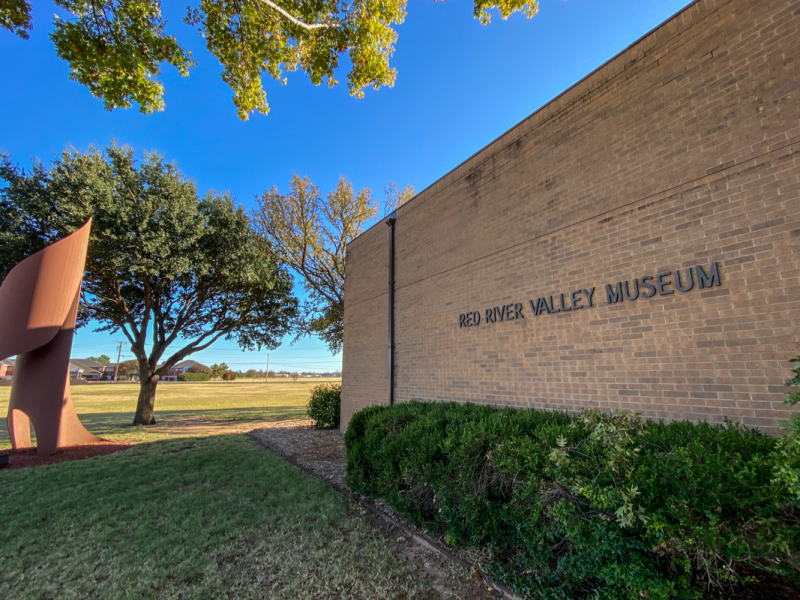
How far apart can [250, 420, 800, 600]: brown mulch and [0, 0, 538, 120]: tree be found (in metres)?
7.36

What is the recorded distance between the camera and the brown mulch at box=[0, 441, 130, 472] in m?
7.56

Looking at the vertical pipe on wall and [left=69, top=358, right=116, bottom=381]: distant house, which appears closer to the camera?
the vertical pipe on wall

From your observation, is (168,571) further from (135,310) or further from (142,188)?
(135,310)

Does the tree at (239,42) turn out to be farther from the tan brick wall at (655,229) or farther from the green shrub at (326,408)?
the green shrub at (326,408)

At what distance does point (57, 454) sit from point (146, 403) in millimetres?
6601

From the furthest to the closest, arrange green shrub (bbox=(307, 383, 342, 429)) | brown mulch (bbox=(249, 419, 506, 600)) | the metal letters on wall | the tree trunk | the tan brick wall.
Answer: the tree trunk, green shrub (bbox=(307, 383, 342, 429)), the metal letters on wall, the tan brick wall, brown mulch (bbox=(249, 419, 506, 600))

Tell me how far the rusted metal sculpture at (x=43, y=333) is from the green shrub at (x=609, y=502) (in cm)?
915

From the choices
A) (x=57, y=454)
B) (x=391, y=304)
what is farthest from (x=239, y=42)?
(x=57, y=454)

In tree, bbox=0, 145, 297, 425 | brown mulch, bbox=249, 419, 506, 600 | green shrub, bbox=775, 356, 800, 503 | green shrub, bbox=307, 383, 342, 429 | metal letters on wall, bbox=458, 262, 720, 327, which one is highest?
tree, bbox=0, 145, 297, 425

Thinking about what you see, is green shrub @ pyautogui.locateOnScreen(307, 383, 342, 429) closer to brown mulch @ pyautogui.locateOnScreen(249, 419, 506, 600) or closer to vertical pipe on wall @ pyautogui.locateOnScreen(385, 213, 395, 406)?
vertical pipe on wall @ pyautogui.locateOnScreen(385, 213, 395, 406)

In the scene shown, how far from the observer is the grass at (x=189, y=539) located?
295cm

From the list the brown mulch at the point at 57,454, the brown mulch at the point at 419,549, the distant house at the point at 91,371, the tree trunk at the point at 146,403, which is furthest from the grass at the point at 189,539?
the distant house at the point at 91,371

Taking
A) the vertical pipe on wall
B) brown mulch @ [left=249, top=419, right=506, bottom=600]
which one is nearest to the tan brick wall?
the vertical pipe on wall

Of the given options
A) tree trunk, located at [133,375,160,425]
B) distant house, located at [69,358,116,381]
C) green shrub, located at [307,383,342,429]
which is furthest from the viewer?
distant house, located at [69,358,116,381]
